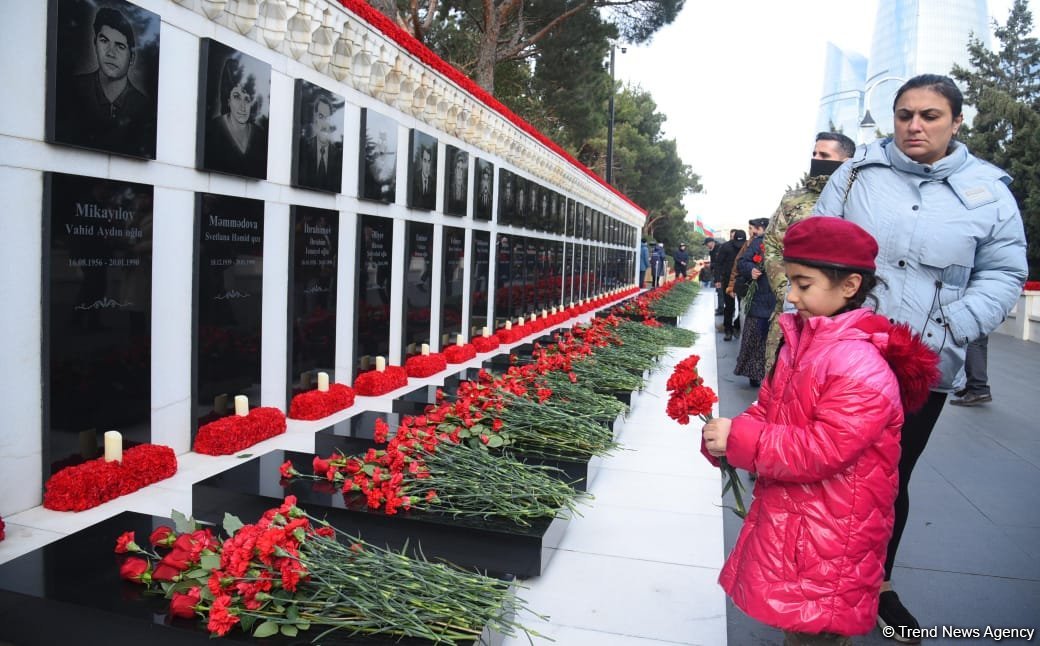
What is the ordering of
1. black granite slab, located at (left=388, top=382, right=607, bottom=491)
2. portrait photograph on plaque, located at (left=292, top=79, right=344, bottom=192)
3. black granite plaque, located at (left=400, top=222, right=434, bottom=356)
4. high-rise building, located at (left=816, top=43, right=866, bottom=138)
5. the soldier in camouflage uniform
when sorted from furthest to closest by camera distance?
1. high-rise building, located at (left=816, top=43, right=866, bottom=138)
2. black granite plaque, located at (left=400, top=222, right=434, bottom=356)
3. portrait photograph on plaque, located at (left=292, top=79, right=344, bottom=192)
4. the soldier in camouflage uniform
5. black granite slab, located at (left=388, top=382, right=607, bottom=491)

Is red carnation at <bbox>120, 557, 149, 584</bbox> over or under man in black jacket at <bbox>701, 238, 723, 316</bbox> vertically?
under

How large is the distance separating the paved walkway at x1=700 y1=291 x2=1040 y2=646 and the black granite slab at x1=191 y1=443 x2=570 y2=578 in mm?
783

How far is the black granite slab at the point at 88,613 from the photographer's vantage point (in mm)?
2090

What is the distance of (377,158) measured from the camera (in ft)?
20.5

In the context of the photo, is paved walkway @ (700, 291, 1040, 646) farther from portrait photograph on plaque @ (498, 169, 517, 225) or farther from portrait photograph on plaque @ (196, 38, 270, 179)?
portrait photograph on plaque @ (498, 169, 517, 225)

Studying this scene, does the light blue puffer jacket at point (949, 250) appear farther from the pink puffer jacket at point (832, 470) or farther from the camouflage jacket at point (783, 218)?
the camouflage jacket at point (783, 218)

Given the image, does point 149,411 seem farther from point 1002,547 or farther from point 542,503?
point 1002,547

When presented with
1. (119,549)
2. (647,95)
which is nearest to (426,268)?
(119,549)

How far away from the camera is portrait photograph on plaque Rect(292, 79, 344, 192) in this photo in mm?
5141

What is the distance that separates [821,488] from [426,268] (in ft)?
19.4

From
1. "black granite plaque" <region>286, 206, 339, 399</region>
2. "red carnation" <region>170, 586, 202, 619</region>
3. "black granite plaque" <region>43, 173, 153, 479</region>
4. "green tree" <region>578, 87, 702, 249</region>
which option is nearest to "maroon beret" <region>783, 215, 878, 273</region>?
"red carnation" <region>170, 586, 202, 619</region>

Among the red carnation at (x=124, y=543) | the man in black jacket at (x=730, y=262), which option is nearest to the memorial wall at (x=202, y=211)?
the red carnation at (x=124, y=543)

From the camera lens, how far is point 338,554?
2.34 metres

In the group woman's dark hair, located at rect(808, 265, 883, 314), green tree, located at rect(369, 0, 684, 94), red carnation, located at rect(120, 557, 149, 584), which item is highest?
green tree, located at rect(369, 0, 684, 94)
